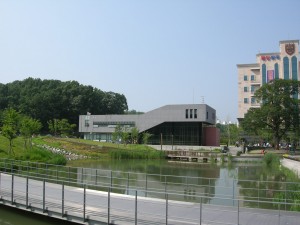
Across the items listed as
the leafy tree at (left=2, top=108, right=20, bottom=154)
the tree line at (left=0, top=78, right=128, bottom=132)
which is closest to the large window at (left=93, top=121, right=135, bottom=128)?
the tree line at (left=0, top=78, right=128, bottom=132)

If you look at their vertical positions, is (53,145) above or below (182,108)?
below

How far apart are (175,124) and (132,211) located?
74669 mm

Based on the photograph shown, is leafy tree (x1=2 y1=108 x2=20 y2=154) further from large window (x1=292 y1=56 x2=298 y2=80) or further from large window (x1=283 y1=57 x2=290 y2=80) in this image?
large window (x1=292 y1=56 x2=298 y2=80)

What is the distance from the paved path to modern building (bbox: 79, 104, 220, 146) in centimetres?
6875

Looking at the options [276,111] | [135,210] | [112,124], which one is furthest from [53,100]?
[135,210]

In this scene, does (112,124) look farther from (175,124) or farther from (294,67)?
(294,67)

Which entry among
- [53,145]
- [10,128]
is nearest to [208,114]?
[53,145]

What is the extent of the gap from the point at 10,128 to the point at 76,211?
29187mm

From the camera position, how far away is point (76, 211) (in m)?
14.1

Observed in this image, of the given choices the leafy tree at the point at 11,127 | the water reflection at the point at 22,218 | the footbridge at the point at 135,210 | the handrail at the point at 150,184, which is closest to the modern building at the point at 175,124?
the leafy tree at the point at 11,127

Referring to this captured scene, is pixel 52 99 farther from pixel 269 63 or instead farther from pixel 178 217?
pixel 178 217

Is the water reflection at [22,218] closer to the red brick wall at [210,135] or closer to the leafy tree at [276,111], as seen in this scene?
the leafy tree at [276,111]

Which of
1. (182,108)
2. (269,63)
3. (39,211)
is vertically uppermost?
(269,63)

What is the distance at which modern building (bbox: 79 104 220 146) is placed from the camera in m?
85.6
